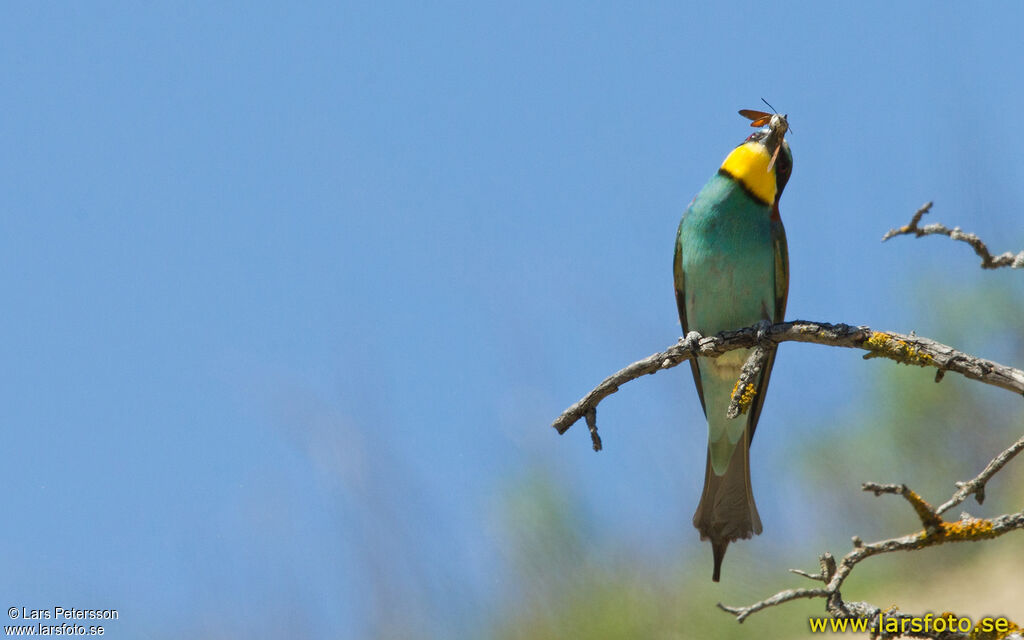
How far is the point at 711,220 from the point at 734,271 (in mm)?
218

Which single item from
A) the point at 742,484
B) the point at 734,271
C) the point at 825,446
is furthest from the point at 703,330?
the point at 825,446

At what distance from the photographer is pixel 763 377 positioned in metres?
4.06

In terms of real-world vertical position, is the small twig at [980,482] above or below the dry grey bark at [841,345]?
below

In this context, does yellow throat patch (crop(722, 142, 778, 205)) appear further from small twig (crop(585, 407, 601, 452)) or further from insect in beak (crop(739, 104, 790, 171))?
small twig (crop(585, 407, 601, 452))

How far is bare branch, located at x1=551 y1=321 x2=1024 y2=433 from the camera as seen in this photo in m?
2.29

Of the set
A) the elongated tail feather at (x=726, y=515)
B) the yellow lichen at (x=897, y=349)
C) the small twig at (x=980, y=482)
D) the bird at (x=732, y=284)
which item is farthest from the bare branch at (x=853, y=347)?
the elongated tail feather at (x=726, y=515)

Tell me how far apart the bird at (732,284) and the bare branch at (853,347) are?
55cm

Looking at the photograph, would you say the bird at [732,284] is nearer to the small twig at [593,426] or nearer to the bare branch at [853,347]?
the bare branch at [853,347]

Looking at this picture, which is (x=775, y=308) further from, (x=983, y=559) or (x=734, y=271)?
(x=983, y=559)

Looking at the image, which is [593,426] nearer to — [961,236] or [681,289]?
[961,236]

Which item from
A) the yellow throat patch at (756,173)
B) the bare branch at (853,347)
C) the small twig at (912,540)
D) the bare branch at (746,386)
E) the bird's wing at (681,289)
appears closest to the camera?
the small twig at (912,540)

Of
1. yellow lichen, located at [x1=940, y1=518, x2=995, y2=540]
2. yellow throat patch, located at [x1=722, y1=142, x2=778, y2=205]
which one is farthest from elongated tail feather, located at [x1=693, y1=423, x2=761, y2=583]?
yellow lichen, located at [x1=940, y1=518, x2=995, y2=540]

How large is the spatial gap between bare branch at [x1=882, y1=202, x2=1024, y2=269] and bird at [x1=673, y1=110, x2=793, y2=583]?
1.46 metres

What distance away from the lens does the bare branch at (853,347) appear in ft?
7.50
